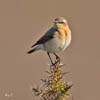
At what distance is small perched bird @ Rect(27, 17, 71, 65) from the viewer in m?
7.53

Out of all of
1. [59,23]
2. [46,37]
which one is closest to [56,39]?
[46,37]

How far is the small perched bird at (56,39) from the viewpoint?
753 cm

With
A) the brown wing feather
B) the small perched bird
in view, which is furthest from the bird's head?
the brown wing feather

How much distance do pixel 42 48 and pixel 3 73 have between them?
284 cm

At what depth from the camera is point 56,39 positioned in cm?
770

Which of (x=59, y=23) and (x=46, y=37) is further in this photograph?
(x=46, y=37)

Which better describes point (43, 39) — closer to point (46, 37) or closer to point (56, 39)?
point (46, 37)

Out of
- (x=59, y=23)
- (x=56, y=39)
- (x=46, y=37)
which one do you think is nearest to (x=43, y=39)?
(x=46, y=37)

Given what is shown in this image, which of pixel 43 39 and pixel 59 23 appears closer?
pixel 59 23

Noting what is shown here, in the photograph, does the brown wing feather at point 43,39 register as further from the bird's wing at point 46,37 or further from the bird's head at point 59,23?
the bird's head at point 59,23

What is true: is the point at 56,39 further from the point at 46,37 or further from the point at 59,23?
the point at 59,23

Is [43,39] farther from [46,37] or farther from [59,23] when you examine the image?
[59,23]

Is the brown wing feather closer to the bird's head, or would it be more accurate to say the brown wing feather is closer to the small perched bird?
the small perched bird

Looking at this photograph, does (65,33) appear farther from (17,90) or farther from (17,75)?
(17,75)
